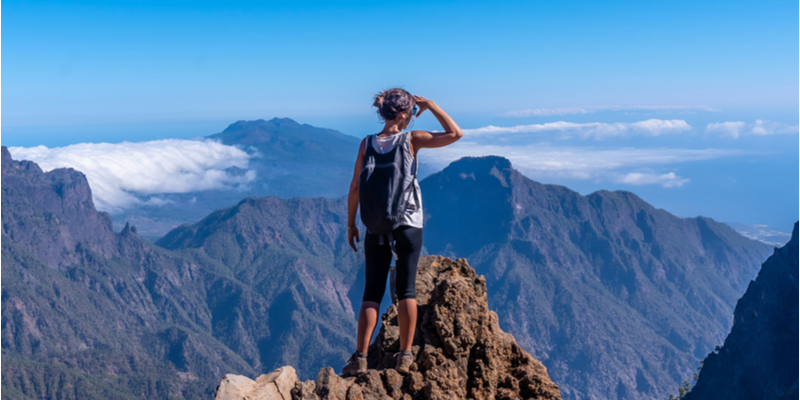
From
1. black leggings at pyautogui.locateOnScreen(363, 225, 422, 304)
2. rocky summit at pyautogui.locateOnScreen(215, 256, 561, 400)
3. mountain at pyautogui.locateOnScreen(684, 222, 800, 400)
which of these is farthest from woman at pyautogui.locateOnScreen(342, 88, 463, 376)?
mountain at pyautogui.locateOnScreen(684, 222, 800, 400)

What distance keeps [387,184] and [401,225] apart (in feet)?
1.92

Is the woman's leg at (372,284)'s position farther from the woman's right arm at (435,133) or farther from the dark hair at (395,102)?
the dark hair at (395,102)

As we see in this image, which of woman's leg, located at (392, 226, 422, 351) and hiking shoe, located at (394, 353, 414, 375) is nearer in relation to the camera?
woman's leg, located at (392, 226, 422, 351)

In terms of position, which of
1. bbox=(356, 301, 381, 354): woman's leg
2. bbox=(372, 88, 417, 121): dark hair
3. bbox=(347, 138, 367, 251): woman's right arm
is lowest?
Answer: bbox=(356, 301, 381, 354): woman's leg

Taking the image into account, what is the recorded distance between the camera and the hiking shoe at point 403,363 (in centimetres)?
808

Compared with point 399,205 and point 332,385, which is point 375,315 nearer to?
point 332,385

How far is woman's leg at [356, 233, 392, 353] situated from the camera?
7932 mm

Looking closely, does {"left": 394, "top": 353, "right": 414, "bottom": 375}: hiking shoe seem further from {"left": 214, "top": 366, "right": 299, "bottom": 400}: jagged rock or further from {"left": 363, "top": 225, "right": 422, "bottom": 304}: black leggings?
{"left": 214, "top": 366, "right": 299, "bottom": 400}: jagged rock

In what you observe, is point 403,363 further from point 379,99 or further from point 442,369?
point 379,99

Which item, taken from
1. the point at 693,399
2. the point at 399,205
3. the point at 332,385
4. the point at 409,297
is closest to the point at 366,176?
the point at 399,205

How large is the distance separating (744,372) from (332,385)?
11863cm

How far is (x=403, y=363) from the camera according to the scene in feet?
26.6

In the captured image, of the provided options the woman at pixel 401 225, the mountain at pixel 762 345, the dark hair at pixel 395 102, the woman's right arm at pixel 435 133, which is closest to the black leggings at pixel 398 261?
the woman at pixel 401 225

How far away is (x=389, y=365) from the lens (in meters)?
8.70
